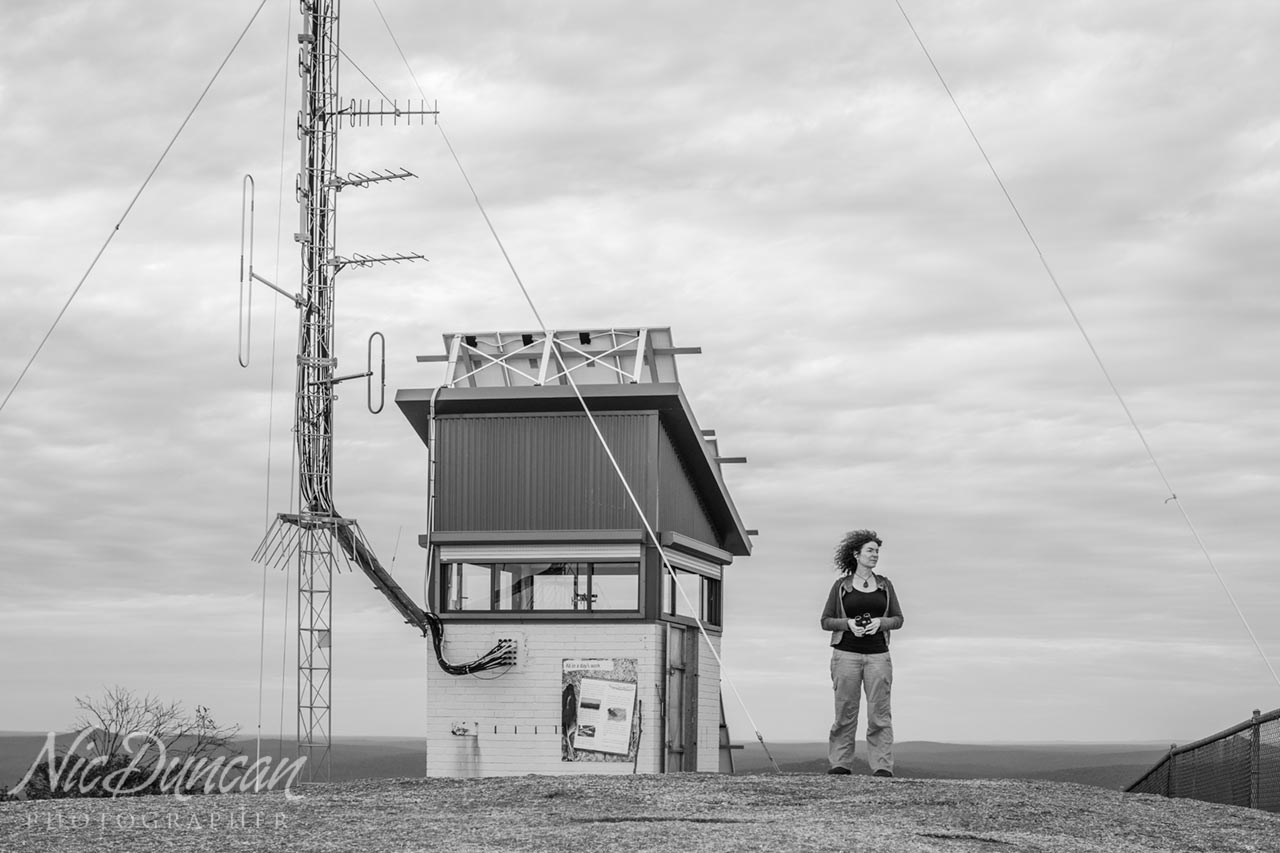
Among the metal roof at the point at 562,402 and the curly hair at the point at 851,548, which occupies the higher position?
the metal roof at the point at 562,402

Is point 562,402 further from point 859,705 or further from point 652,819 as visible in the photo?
point 652,819

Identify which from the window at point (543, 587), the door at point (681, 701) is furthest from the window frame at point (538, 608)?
the door at point (681, 701)

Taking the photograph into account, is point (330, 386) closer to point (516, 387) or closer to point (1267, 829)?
point (516, 387)

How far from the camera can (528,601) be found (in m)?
23.2

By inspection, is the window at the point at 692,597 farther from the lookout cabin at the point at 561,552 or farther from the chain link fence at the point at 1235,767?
the chain link fence at the point at 1235,767

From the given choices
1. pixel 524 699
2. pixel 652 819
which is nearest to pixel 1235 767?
pixel 652 819

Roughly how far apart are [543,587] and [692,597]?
326 cm

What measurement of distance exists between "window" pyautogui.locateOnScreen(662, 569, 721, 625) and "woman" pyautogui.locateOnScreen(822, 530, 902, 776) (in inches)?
238

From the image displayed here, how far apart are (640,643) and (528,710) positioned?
5.97 feet

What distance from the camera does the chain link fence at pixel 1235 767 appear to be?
15438 mm

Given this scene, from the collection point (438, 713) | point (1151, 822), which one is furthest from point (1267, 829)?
point (438, 713)

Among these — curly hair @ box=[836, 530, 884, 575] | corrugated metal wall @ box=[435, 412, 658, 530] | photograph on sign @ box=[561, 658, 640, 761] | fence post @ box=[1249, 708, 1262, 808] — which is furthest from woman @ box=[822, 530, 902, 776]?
corrugated metal wall @ box=[435, 412, 658, 530]

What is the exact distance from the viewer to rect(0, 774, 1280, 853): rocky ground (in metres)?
10.7

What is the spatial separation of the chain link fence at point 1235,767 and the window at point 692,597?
6680mm
